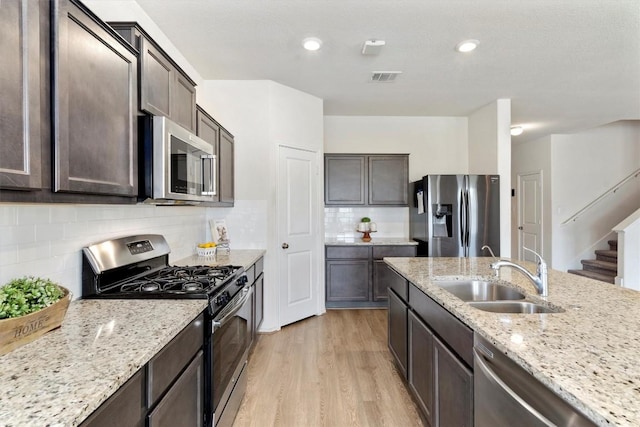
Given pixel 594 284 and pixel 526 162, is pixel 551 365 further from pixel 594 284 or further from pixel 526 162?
pixel 526 162

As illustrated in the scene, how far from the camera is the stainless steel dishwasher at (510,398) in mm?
838

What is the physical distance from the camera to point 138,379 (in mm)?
963

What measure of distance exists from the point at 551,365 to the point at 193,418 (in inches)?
54.5

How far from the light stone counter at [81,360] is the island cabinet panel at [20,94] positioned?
0.50 m

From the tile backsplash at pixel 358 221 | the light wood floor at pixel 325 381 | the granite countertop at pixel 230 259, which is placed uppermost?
the tile backsplash at pixel 358 221

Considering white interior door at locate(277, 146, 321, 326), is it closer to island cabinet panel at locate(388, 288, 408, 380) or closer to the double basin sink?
island cabinet panel at locate(388, 288, 408, 380)

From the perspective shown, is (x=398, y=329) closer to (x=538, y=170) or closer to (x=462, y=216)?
(x=462, y=216)

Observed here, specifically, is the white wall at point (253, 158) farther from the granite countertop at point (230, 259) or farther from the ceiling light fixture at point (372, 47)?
the ceiling light fixture at point (372, 47)

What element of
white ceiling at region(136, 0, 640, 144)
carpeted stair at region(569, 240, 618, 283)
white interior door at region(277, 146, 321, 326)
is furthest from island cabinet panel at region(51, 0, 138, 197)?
carpeted stair at region(569, 240, 618, 283)

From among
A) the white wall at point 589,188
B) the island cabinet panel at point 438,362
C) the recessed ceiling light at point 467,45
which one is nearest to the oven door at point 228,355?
the island cabinet panel at point 438,362

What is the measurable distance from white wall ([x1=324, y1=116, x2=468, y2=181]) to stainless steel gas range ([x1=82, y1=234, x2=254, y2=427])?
11.1 ft

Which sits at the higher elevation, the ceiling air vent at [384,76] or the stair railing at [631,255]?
the ceiling air vent at [384,76]

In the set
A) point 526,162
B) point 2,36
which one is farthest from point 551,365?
point 526,162

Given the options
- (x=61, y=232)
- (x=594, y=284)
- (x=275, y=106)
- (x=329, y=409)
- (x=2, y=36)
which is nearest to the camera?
(x=2, y=36)
